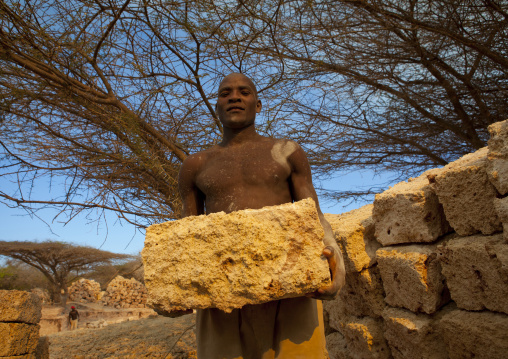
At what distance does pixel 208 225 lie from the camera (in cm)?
164

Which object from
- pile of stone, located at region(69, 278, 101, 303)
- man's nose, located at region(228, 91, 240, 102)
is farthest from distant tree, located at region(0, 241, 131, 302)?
man's nose, located at region(228, 91, 240, 102)

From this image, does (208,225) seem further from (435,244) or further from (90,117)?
(90,117)

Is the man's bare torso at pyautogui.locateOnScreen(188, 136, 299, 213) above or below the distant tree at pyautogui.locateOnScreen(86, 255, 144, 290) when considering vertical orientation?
below

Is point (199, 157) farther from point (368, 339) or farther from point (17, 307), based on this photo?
point (17, 307)

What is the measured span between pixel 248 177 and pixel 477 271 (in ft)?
4.35

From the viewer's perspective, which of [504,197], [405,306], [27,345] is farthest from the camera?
[27,345]

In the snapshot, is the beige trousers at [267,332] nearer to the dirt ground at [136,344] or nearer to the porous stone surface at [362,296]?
the porous stone surface at [362,296]

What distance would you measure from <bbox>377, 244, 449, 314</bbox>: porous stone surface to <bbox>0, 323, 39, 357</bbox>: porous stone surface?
3462 millimetres

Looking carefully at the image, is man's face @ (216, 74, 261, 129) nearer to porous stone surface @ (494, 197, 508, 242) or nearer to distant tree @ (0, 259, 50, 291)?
porous stone surface @ (494, 197, 508, 242)

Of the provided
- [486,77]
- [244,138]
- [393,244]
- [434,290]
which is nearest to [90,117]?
[244,138]

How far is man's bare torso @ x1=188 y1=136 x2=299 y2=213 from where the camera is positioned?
200cm

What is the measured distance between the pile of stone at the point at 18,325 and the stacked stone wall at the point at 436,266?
3063mm

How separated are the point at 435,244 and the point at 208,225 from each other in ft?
5.09

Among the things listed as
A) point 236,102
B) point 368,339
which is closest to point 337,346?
point 368,339
